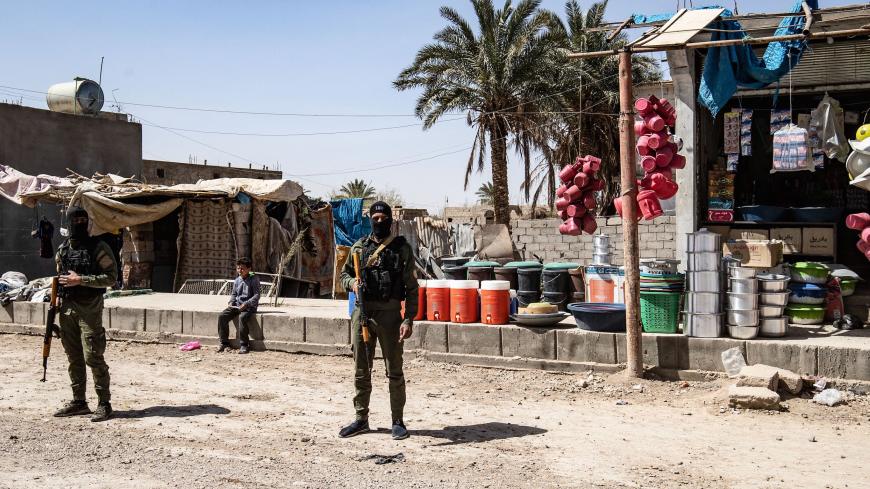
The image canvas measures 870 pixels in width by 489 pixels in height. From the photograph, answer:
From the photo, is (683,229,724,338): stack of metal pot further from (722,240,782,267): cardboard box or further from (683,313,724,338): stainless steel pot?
(722,240,782,267): cardboard box

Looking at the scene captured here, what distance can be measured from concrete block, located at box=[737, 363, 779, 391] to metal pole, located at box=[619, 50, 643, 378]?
1.10 meters

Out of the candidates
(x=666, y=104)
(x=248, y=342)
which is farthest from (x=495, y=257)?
(x=666, y=104)

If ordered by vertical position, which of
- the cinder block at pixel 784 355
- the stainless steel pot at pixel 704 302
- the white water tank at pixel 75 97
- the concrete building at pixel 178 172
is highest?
the white water tank at pixel 75 97

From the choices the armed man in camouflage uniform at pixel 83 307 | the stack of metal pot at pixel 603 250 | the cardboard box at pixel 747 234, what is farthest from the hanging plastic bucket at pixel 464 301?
the cardboard box at pixel 747 234

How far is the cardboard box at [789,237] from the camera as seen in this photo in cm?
1249

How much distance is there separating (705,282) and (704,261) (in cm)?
22

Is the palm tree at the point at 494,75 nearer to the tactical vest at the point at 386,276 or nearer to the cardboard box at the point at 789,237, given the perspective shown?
the cardboard box at the point at 789,237

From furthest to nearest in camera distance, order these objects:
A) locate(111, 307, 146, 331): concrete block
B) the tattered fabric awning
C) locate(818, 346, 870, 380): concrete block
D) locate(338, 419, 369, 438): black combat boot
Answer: the tattered fabric awning
locate(111, 307, 146, 331): concrete block
locate(818, 346, 870, 380): concrete block
locate(338, 419, 369, 438): black combat boot

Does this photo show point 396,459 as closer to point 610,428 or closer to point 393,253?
point 393,253

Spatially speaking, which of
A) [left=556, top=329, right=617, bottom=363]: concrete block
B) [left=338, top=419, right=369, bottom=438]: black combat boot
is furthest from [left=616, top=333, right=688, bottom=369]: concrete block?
[left=338, top=419, right=369, bottom=438]: black combat boot

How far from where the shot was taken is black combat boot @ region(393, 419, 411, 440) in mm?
5934

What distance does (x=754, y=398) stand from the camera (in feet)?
22.1

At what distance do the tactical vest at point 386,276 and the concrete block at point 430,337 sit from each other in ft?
10.8

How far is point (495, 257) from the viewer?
17.6 meters
